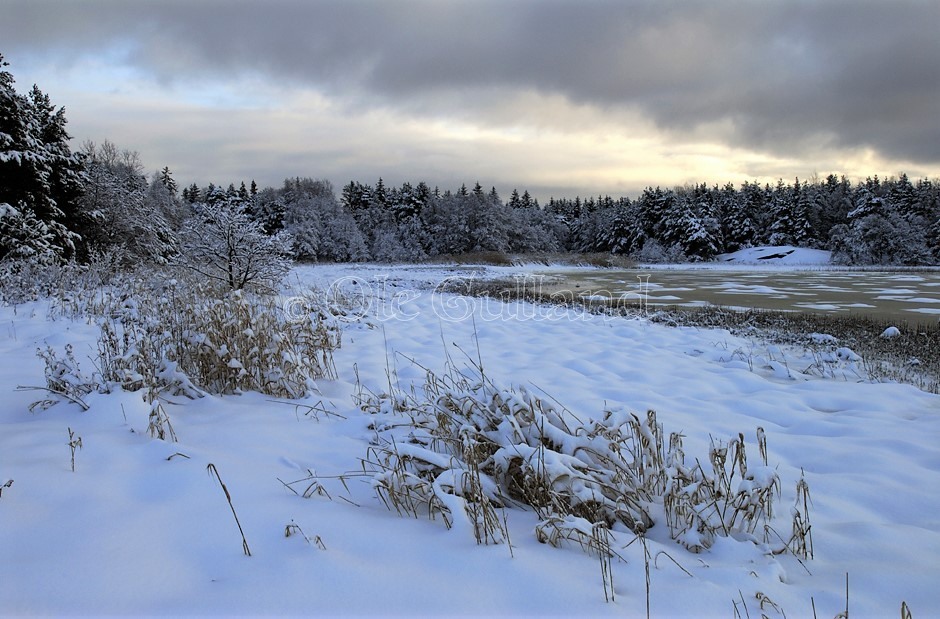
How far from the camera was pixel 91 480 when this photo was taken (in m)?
1.95

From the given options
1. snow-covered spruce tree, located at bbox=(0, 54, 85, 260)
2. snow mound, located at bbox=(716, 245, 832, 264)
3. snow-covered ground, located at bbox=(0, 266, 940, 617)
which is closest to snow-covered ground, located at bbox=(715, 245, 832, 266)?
snow mound, located at bbox=(716, 245, 832, 264)

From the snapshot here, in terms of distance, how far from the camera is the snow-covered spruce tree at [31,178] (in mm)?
11867

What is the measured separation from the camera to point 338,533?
1748mm

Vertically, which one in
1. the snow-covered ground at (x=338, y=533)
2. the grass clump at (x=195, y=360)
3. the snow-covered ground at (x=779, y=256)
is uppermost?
the snow-covered ground at (x=779, y=256)

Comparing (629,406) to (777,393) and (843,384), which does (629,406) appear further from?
(843,384)

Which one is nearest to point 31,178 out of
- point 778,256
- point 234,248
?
point 234,248

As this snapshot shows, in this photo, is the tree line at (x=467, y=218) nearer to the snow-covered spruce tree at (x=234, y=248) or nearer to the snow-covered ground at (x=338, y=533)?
the snow-covered spruce tree at (x=234, y=248)

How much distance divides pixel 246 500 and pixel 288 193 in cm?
5469

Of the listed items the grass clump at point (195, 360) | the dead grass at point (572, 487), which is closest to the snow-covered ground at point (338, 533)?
the dead grass at point (572, 487)

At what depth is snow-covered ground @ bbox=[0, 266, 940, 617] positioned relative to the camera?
140 centimetres

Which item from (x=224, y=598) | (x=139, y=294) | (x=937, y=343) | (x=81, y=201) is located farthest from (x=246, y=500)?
(x=81, y=201)

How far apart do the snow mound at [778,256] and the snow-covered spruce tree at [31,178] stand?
159ft

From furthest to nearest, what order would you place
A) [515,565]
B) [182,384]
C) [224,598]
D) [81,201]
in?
1. [81,201]
2. [182,384]
3. [515,565]
4. [224,598]

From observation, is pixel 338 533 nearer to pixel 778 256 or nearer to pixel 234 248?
pixel 234 248
